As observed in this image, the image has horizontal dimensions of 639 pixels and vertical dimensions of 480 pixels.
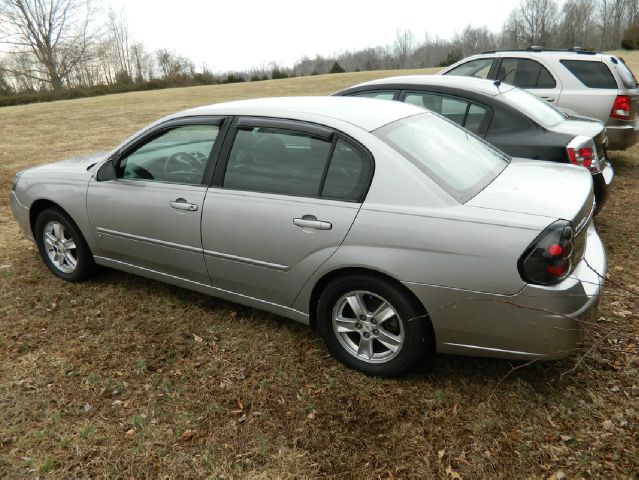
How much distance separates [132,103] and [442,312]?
86.7ft

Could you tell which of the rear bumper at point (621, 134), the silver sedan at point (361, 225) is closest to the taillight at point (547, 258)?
the silver sedan at point (361, 225)

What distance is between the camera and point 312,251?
304 cm

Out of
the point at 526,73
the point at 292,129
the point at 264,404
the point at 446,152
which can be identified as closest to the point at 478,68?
the point at 526,73

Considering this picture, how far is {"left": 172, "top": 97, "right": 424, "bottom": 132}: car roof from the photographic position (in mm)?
3229

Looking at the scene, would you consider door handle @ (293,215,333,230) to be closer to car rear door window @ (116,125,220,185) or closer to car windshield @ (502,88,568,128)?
car rear door window @ (116,125,220,185)

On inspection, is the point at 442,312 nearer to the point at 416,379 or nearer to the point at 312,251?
the point at 416,379

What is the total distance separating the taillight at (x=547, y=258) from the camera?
2.47 metres

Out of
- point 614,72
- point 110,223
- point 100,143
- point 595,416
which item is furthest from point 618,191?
point 100,143

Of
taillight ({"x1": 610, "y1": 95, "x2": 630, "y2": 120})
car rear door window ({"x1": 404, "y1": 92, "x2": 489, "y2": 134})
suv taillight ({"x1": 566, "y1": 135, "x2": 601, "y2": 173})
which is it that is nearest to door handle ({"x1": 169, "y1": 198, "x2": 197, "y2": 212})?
car rear door window ({"x1": 404, "y1": 92, "x2": 489, "y2": 134})

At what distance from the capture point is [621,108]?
23.7 ft

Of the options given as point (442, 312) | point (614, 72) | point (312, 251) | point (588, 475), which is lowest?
point (588, 475)

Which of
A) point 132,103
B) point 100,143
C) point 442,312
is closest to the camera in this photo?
point 442,312

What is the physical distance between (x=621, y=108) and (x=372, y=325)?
6.21 meters

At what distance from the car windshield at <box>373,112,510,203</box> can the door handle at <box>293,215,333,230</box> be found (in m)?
0.61
